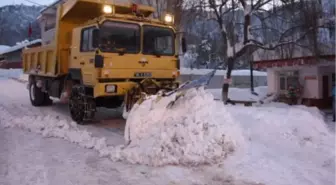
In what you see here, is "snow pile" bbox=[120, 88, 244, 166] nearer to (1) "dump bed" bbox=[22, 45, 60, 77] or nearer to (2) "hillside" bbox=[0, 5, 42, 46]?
(1) "dump bed" bbox=[22, 45, 60, 77]

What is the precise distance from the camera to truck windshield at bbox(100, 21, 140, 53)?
8391mm

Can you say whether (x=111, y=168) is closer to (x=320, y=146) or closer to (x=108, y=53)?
(x=108, y=53)

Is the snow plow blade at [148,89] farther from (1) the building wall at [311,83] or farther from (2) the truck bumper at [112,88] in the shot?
(1) the building wall at [311,83]

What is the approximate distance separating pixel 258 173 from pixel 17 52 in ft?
190

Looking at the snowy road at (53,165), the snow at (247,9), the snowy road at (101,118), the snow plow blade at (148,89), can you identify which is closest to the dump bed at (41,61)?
the snowy road at (101,118)

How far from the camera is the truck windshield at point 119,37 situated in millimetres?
8391

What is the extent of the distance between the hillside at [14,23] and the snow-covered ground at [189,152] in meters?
72.4

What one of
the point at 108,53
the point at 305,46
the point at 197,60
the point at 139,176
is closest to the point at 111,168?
the point at 139,176

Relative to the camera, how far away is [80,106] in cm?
934

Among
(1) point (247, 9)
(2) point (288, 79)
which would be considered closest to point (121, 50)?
(1) point (247, 9)

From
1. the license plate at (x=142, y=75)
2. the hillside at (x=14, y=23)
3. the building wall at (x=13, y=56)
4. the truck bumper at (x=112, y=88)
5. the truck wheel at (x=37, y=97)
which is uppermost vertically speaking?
the hillside at (x=14, y=23)

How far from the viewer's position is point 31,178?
200 inches

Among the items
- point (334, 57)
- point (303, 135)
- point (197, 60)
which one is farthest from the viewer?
point (197, 60)

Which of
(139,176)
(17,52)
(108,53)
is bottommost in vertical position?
(139,176)
